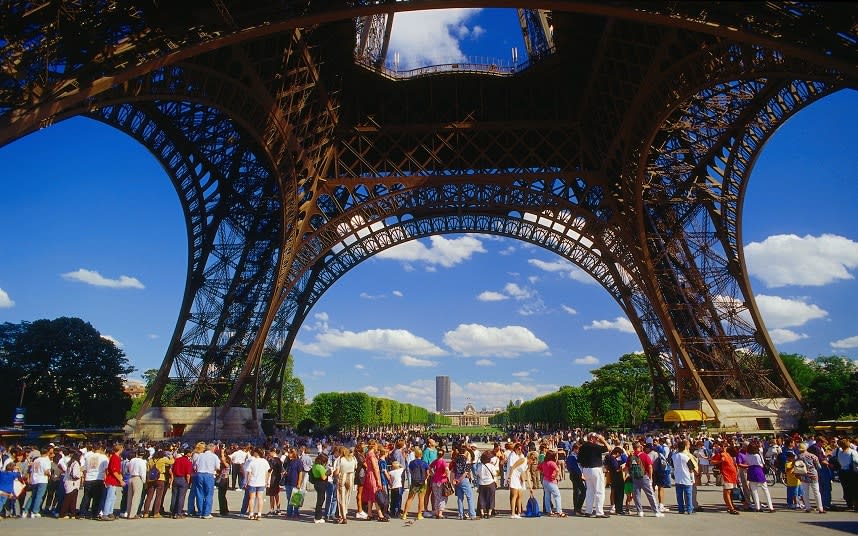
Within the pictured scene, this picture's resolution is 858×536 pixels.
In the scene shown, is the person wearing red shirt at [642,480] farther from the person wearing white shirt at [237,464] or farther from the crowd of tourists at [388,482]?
the person wearing white shirt at [237,464]

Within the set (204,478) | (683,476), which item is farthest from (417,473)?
(683,476)

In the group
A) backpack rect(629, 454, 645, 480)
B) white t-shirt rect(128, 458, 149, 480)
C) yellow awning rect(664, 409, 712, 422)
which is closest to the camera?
white t-shirt rect(128, 458, 149, 480)

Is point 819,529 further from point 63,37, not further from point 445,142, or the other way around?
point 445,142

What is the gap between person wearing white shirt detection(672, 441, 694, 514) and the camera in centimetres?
1320

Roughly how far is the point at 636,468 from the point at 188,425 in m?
27.7

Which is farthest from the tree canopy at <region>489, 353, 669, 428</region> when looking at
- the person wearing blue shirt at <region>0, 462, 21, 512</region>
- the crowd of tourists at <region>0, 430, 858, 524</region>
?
the person wearing blue shirt at <region>0, 462, 21, 512</region>

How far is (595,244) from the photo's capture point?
4084 centimetres

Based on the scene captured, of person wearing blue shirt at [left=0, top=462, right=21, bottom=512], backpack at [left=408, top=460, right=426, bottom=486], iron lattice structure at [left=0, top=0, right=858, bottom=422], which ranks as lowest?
person wearing blue shirt at [left=0, top=462, right=21, bottom=512]

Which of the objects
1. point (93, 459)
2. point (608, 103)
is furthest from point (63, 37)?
point (608, 103)

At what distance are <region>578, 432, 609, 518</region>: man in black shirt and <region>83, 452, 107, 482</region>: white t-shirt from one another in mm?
10603

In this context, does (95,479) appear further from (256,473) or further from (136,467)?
(256,473)

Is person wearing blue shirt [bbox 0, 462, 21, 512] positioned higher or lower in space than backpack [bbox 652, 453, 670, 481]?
lower

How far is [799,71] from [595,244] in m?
23.8

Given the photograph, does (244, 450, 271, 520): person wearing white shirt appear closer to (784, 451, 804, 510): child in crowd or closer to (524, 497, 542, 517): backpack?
(524, 497, 542, 517): backpack
